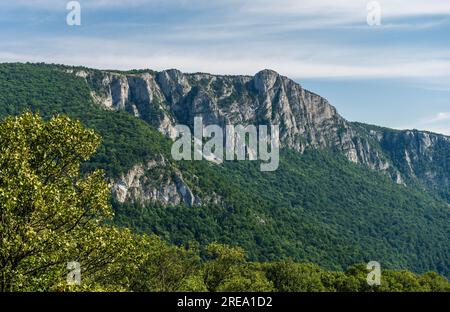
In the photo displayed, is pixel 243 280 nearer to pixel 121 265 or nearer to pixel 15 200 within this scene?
pixel 121 265

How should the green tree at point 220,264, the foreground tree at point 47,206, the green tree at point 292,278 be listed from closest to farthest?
the foreground tree at point 47,206, the green tree at point 220,264, the green tree at point 292,278

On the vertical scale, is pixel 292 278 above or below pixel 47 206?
below

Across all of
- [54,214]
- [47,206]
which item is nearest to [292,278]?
[54,214]

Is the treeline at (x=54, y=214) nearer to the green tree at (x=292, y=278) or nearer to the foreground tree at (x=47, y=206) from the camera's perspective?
the foreground tree at (x=47, y=206)

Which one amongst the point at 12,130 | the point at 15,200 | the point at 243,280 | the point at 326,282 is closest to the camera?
the point at 15,200

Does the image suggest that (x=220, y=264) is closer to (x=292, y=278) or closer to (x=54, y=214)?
(x=292, y=278)

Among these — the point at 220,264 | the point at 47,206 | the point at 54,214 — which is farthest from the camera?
the point at 220,264

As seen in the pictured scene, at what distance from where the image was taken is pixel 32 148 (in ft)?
119

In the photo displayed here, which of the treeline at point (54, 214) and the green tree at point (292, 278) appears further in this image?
the green tree at point (292, 278)

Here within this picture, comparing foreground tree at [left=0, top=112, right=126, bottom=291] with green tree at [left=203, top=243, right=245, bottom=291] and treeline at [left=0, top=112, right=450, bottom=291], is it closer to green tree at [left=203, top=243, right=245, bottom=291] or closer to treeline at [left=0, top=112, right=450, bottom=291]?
treeline at [left=0, top=112, right=450, bottom=291]

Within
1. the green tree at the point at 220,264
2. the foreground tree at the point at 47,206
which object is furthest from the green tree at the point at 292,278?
the foreground tree at the point at 47,206

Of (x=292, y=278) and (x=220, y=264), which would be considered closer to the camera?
(x=220, y=264)
